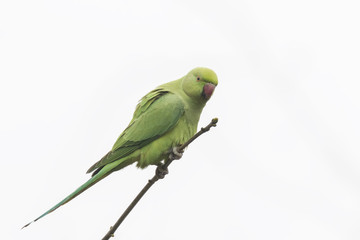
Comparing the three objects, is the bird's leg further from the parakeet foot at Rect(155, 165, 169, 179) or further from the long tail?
the long tail

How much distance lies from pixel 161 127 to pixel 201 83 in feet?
2.45

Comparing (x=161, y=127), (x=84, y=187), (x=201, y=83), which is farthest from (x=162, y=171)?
(x=201, y=83)

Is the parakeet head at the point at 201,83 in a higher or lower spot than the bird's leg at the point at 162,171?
higher

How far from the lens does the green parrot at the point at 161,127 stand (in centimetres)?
580

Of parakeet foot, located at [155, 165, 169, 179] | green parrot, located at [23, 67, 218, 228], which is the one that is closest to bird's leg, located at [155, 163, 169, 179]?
parakeet foot, located at [155, 165, 169, 179]

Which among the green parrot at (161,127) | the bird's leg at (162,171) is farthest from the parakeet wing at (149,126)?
the bird's leg at (162,171)

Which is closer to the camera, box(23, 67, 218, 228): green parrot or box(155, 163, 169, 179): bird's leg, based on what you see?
box(155, 163, 169, 179): bird's leg

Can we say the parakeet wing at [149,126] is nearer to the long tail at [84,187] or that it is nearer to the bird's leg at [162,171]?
the long tail at [84,187]

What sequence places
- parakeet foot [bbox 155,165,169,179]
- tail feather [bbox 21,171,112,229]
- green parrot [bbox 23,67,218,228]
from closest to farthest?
tail feather [bbox 21,171,112,229]
parakeet foot [bbox 155,165,169,179]
green parrot [bbox 23,67,218,228]

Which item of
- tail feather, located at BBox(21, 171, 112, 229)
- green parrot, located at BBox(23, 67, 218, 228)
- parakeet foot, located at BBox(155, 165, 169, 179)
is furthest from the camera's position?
green parrot, located at BBox(23, 67, 218, 228)

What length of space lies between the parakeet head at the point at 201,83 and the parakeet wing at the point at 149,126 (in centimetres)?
20

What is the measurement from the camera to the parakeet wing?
19.1 feet

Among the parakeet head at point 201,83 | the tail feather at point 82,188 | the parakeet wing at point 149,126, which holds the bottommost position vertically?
the tail feather at point 82,188

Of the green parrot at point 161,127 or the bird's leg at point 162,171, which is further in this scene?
the green parrot at point 161,127
